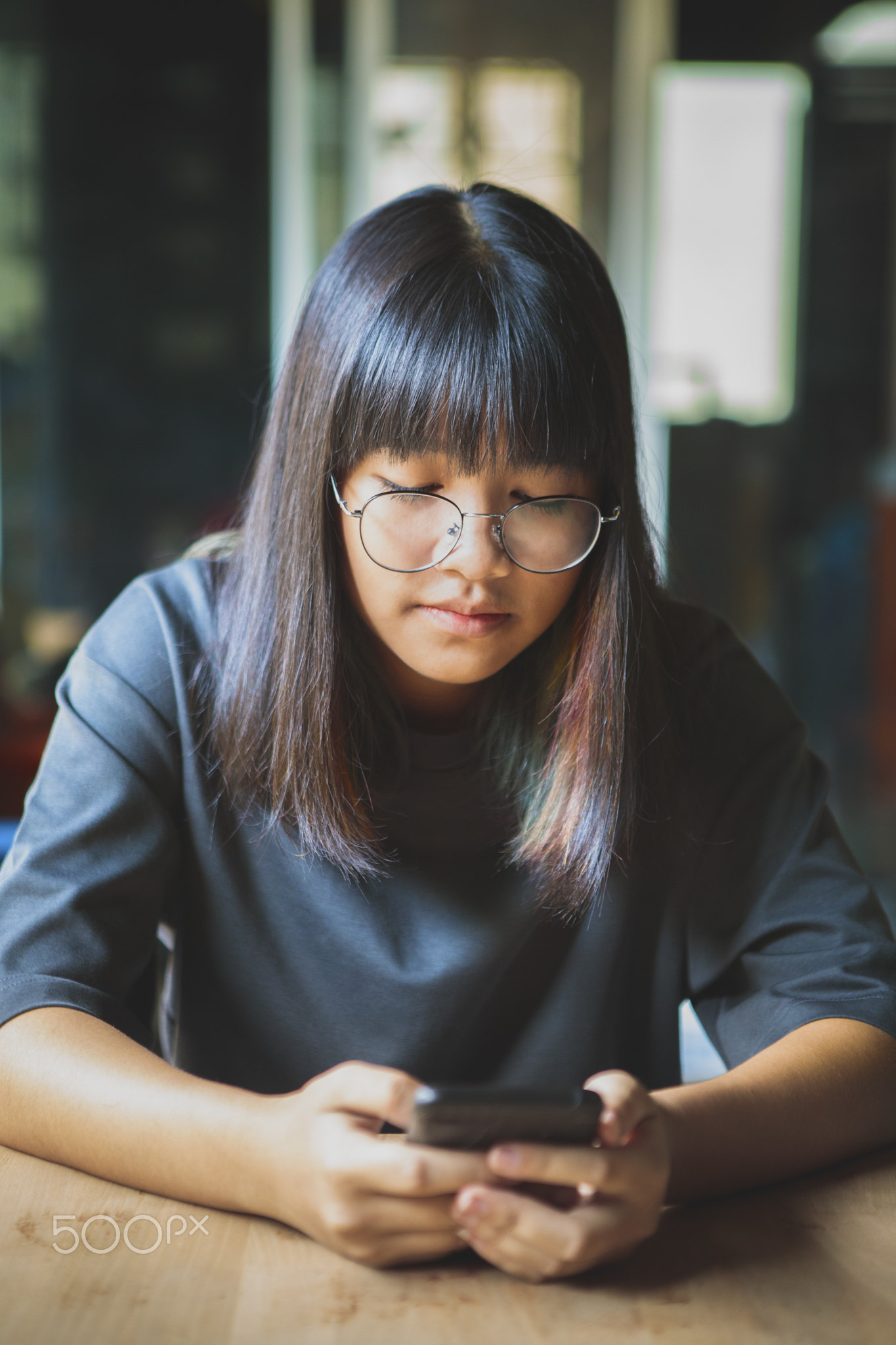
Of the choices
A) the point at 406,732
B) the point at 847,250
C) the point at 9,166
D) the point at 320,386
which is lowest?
the point at 406,732

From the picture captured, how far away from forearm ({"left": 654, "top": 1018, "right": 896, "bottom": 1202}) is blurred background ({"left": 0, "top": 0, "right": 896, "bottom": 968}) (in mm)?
2350

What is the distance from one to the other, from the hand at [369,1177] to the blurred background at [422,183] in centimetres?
257

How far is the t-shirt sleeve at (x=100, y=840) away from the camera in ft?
3.11

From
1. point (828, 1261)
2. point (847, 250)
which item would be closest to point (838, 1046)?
point (828, 1261)

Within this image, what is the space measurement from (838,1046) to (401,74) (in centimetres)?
311

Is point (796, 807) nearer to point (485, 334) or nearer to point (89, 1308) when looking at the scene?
point (485, 334)

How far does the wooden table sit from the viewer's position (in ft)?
2.22

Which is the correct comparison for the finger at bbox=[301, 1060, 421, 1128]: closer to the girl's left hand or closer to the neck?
the girl's left hand

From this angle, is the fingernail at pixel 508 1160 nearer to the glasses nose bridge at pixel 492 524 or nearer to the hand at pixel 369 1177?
the hand at pixel 369 1177

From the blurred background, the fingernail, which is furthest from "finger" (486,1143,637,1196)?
the blurred background

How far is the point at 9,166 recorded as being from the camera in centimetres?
331

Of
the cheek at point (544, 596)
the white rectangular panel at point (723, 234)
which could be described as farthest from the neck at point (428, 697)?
the white rectangular panel at point (723, 234)

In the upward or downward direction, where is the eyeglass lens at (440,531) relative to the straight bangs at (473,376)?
downward

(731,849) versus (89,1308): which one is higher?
(731,849)
